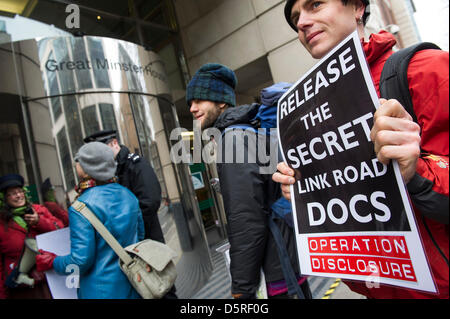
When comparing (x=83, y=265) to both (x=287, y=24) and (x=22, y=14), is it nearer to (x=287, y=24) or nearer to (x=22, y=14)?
(x=22, y=14)

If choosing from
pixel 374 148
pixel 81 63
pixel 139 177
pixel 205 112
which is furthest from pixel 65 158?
pixel 374 148

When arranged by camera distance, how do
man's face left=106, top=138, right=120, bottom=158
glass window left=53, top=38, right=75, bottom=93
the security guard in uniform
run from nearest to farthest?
1. glass window left=53, top=38, right=75, bottom=93
2. the security guard in uniform
3. man's face left=106, top=138, right=120, bottom=158

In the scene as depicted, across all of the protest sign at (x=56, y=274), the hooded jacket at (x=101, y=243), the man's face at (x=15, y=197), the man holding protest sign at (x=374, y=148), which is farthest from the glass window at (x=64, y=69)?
the man holding protest sign at (x=374, y=148)

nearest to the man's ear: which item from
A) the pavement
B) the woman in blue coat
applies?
the pavement

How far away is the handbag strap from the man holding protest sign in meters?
1.08

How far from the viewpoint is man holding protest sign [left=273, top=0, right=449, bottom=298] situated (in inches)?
17.5

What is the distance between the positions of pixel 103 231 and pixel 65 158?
94 cm

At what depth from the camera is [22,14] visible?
118 centimetres

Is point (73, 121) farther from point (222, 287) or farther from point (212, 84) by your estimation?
point (222, 287)

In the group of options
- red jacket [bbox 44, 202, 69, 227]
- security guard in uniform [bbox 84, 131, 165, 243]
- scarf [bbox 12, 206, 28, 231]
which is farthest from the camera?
red jacket [bbox 44, 202, 69, 227]

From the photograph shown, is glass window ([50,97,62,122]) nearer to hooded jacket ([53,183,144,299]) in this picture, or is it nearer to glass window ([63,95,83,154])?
glass window ([63,95,83,154])

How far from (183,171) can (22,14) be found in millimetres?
997

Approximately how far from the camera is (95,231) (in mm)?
1453

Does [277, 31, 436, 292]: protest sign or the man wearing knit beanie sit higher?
the man wearing knit beanie
